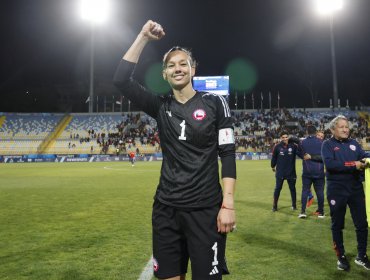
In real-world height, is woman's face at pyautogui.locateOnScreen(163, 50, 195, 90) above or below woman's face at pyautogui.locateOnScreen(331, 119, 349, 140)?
Answer: above

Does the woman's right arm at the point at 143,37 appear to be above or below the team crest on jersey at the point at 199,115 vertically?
above

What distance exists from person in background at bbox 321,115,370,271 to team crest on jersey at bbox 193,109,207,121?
10.5 ft

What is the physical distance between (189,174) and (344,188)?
3.48m

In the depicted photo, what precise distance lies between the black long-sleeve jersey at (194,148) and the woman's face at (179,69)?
6.3 inches

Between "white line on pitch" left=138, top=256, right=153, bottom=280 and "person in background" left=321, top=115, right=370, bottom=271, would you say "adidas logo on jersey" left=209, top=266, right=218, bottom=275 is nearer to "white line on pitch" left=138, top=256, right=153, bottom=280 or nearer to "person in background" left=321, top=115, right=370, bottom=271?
"white line on pitch" left=138, top=256, right=153, bottom=280

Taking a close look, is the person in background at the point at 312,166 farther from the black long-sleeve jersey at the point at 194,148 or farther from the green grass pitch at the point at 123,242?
the black long-sleeve jersey at the point at 194,148

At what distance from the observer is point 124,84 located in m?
2.96

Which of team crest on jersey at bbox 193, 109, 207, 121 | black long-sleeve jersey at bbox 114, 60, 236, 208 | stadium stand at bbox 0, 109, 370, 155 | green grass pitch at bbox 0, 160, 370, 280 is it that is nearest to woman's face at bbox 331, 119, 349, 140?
green grass pitch at bbox 0, 160, 370, 280

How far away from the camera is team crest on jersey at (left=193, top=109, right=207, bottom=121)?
2.77 m

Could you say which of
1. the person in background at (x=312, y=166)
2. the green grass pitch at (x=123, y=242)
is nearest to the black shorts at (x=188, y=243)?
the green grass pitch at (x=123, y=242)

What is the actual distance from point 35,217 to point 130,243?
400cm

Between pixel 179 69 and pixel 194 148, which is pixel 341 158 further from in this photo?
pixel 179 69

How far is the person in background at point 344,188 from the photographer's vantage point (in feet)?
17.0

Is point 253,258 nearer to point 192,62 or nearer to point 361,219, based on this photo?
point 361,219
